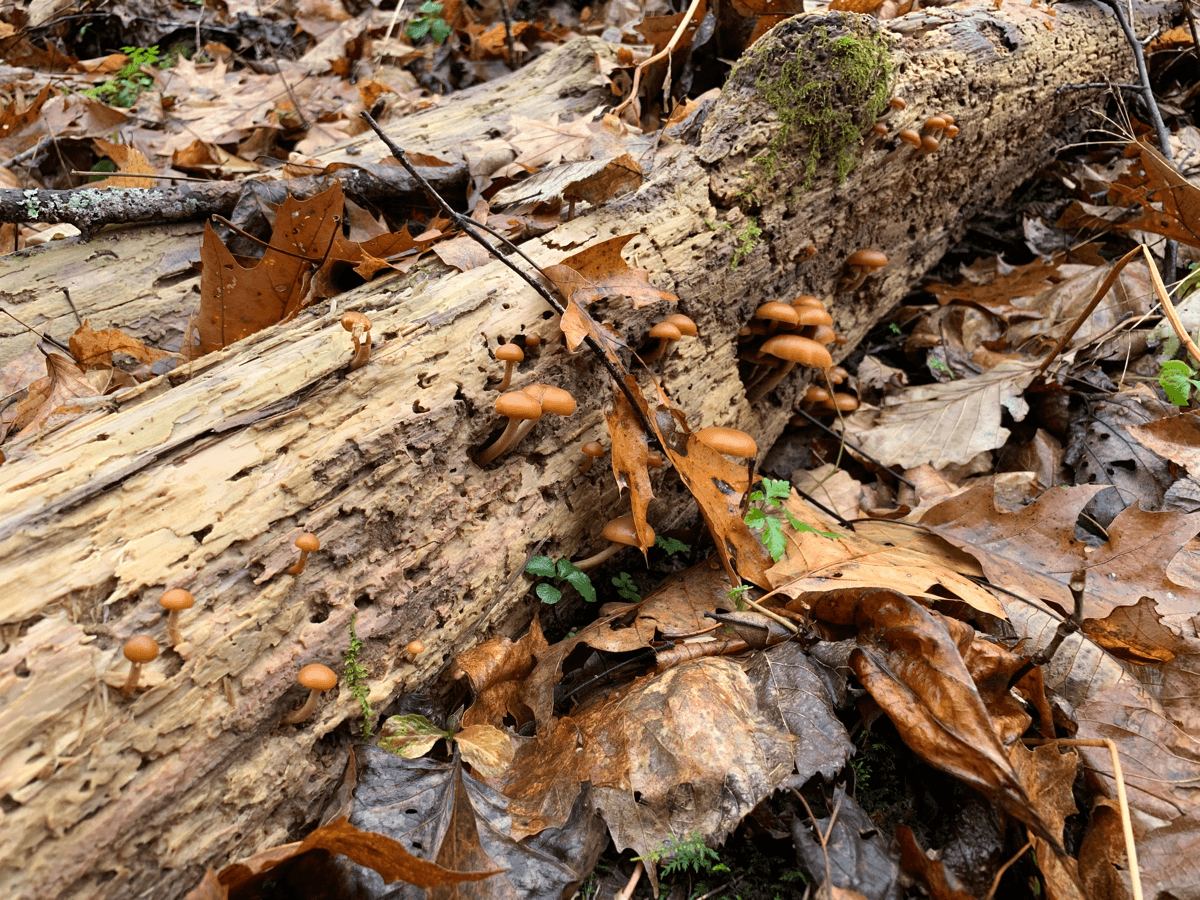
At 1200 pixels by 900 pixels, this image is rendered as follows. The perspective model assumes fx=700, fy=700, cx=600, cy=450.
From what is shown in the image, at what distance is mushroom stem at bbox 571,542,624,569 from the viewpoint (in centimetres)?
273

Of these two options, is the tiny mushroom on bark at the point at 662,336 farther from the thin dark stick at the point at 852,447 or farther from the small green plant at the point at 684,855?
the small green plant at the point at 684,855

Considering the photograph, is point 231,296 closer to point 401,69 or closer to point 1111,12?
point 401,69

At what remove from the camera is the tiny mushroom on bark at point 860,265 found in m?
3.50

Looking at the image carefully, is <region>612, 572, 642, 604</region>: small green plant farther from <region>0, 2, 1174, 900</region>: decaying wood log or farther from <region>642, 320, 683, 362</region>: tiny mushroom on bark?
→ <region>642, 320, 683, 362</region>: tiny mushroom on bark

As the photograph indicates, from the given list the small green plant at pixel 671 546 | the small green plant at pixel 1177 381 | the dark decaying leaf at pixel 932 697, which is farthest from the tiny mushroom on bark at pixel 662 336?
the small green plant at pixel 1177 381

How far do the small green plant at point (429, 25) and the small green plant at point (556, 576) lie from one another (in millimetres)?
6293

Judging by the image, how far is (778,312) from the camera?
3088mm

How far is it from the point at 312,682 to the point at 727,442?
5.39 ft

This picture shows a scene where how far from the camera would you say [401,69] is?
6.73 meters

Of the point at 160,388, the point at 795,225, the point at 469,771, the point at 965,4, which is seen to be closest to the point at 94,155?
the point at 160,388

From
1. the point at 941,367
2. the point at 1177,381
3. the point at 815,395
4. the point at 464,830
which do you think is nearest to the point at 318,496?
the point at 464,830

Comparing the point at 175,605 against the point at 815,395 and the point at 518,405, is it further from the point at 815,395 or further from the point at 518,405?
the point at 815,395

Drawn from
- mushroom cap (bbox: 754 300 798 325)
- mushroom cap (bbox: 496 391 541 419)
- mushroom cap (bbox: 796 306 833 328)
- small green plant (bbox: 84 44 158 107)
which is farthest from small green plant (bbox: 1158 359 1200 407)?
small green plant (bbox: 84 44 158 107)

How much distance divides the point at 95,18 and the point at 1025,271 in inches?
340
